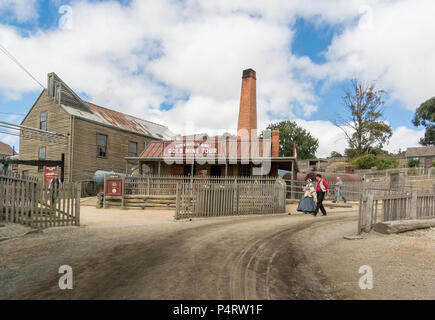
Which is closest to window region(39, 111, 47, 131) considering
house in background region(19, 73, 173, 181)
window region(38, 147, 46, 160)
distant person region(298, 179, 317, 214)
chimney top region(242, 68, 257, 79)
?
house in background region(19, 73, 173, 181)

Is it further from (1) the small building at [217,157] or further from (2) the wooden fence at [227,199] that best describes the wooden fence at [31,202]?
(1) the small building at [217,157]

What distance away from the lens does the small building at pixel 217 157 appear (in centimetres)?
1947

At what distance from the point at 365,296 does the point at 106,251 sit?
4683 mm

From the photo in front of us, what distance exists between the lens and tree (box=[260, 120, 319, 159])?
5776 cm

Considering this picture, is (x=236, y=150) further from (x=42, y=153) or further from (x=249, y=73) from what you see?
(x=42, y=153)

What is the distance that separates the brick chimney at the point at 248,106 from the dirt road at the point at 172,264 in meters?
16.1

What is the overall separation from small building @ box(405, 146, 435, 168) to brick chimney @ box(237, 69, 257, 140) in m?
38.9

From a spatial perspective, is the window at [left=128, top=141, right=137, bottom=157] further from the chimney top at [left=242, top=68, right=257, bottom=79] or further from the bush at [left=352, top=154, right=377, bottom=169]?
the bush at [left=352, top=154, right=377, bottom=169]

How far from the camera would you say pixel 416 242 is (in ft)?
21.0

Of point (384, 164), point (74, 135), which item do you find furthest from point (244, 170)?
point (384, 164)

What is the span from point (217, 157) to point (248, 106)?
6.55 meters

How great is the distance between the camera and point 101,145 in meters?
25.4

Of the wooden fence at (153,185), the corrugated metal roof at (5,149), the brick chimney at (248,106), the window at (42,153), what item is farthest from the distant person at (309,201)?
the corrugated metal roof at (5,149)
